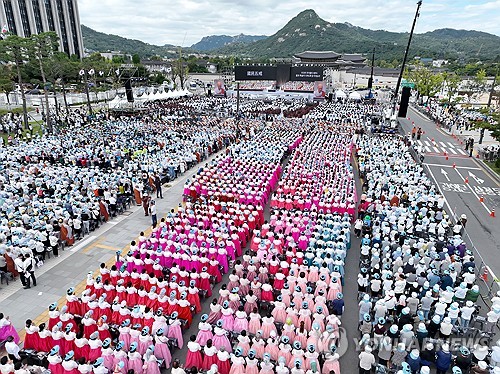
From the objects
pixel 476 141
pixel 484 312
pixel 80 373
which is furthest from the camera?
pixel 476 141

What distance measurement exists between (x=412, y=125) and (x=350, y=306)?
117 feet

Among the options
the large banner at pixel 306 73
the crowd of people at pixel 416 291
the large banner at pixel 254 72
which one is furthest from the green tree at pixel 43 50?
the large banner at pixel 306 73

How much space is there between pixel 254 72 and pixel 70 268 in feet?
153

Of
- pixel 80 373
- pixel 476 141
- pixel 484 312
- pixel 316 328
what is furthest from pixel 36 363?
pixel 476 141

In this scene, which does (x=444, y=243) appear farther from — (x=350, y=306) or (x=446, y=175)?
(x=446, y=175)

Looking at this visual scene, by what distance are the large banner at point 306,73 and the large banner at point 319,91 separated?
3.39ft

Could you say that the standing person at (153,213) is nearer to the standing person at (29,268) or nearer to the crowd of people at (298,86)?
the standing person at (29,268)

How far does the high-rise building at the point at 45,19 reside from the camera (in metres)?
62.5

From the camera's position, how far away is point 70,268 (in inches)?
459

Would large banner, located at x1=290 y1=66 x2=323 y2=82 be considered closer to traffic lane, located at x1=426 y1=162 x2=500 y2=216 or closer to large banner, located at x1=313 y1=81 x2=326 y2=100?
large banner, located at x1=313 y1=81 x2=326 y2=100

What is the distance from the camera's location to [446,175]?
22625 millimetres

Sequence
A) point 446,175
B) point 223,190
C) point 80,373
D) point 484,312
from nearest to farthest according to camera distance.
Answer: point 80,373 → point 484,312 → point 223,190 → point 446,175

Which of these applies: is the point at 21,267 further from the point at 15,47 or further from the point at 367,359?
the point at 15,47

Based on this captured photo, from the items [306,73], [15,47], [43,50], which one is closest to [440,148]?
[306,73]
